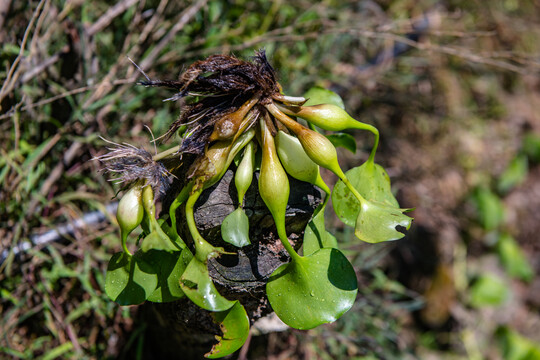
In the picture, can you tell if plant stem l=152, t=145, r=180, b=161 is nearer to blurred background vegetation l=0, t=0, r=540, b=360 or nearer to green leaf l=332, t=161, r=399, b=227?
blurred background vegetation l=0, t=0, r=540, b=360

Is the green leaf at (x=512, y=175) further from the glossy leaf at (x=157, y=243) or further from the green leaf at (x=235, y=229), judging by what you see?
the glossy leaf at (x=157, y=243)

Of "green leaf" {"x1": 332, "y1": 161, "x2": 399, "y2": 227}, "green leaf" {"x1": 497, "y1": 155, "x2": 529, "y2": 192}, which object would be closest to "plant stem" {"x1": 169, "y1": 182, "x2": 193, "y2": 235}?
"green leaf" {"x1": 332, "y1": 161, "x2": 399, "y2": 227}

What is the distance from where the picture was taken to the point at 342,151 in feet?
5.41

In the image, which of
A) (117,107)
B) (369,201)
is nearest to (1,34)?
(117,107)

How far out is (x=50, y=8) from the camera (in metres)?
1.21

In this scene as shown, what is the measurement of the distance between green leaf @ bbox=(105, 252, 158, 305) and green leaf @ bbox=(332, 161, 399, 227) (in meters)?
0.34

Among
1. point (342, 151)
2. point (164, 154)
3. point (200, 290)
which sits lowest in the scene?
point (342, 151)

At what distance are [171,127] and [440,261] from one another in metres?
1.88

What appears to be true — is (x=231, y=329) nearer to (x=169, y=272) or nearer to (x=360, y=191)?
(x=169, y=272)

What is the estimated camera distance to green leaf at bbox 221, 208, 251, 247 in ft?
2.11

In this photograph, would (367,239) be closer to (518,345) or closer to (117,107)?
(117,107)

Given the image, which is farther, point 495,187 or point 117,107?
point 495,187

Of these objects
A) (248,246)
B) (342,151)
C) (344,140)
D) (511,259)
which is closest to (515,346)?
(511,259)

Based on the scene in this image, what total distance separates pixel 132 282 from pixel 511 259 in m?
2.40
